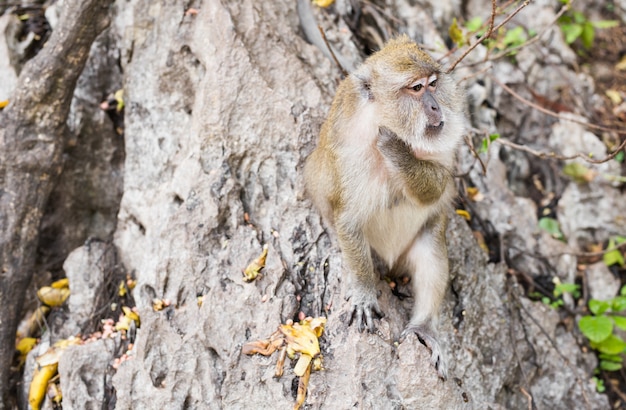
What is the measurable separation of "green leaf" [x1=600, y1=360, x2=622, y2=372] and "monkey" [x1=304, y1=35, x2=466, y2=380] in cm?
235

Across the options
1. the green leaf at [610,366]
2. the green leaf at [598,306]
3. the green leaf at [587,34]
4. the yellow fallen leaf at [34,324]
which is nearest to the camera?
the yellow fallen leaf at [34,324]

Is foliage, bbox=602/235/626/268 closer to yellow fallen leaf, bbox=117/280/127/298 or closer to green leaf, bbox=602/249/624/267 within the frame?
green leaf, bbox=602/249/624/267

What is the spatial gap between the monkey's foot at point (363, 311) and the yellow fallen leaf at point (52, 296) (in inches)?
92.0

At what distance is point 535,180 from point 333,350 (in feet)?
12.4

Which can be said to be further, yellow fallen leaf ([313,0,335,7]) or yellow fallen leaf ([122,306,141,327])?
yellow fallen leaf ([313,0,335,7])

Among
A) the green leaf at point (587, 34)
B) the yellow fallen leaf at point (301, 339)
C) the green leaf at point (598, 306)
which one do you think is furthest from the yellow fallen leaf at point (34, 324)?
the green leaf at point (587, 34)

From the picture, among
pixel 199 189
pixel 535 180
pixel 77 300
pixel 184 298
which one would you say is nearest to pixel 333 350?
pixel 184 298

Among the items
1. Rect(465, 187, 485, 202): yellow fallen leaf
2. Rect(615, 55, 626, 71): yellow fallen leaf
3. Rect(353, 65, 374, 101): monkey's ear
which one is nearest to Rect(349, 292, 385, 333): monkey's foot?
Rect(353, 65, 374, 101): monkey's ear

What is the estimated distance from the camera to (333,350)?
3.70 m

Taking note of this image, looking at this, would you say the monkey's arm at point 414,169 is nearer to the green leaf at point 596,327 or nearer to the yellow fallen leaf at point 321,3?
the green leaf at point 596,327

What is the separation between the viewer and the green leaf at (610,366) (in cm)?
539

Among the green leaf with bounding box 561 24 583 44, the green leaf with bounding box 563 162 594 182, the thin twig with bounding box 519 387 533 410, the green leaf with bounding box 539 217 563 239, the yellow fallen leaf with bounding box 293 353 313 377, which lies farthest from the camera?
the green leaf with bounding box 561 24 583 44

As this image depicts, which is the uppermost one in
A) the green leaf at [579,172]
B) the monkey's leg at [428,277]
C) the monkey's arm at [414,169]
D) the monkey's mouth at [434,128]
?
the monkey's mouth at [434,128]

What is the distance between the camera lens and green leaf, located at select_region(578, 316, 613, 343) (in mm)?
5047
